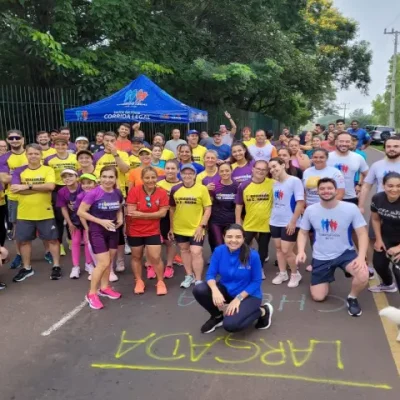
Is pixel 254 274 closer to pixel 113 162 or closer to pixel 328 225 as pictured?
pixel 328 225

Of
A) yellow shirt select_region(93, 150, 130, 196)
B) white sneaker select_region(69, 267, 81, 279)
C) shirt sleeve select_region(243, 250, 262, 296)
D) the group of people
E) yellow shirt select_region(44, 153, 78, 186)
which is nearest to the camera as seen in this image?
shirt sleeve select_region(243, 250, 262, 296)

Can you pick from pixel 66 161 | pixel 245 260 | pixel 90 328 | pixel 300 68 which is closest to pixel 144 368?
pixel 90 328

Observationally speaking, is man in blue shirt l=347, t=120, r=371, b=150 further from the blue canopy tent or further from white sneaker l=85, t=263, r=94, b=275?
white sneaker l=85, t=263, r=94, b=275

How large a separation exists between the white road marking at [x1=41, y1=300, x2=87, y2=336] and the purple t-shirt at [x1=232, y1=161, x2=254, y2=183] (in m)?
2.63

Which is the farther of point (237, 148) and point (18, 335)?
point (237, 148)

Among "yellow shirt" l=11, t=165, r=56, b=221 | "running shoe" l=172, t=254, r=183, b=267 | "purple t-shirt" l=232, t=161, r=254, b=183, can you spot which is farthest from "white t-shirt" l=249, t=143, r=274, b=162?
"yellow shirt" l=11, t=165, r=56, b=221

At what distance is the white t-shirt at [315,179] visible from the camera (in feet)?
18.2

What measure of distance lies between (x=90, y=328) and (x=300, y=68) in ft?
67.6

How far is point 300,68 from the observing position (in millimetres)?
22125

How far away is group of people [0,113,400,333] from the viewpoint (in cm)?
423

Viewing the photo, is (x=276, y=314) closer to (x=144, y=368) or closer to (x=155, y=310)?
(x=155, y=310)

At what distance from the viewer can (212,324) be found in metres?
4.19

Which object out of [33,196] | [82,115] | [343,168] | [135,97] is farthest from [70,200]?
[82,115]

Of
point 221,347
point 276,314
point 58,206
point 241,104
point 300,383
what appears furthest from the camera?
point 241,104
